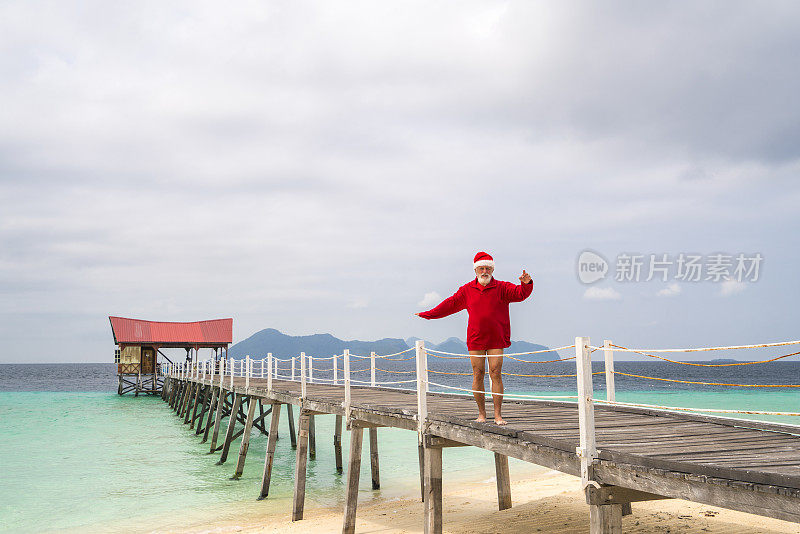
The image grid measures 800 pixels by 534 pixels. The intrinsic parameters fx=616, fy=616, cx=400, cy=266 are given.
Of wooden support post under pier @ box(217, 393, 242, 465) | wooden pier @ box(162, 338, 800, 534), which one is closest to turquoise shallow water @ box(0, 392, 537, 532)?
wooden support post under pier @ box(217, 393, 242, 465)

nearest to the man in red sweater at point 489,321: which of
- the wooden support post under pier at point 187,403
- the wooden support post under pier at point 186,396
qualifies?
the wooden support post under pier at point 187,403

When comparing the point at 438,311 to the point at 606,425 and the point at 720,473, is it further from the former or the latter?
the point at 720,473

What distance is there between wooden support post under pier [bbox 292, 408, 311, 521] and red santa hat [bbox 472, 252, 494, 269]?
21.7ft

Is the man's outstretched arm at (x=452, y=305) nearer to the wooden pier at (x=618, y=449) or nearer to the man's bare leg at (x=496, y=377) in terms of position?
the man's bare leg at (x=496, y=377)

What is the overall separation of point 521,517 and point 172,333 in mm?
41525

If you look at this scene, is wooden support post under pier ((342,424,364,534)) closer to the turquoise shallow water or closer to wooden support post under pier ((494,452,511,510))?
wooden support post under pier ((494,452,511,510))

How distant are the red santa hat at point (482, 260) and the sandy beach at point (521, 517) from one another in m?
4.63

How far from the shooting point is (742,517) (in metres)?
8.72

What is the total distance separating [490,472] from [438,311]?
36.1 feet

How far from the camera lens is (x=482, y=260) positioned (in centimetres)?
650

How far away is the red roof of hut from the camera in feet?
146

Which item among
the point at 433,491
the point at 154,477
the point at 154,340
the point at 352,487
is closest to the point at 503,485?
the point at 352,487

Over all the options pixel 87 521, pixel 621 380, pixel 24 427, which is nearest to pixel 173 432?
pixel 24 427

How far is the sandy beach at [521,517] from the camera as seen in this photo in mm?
8461
